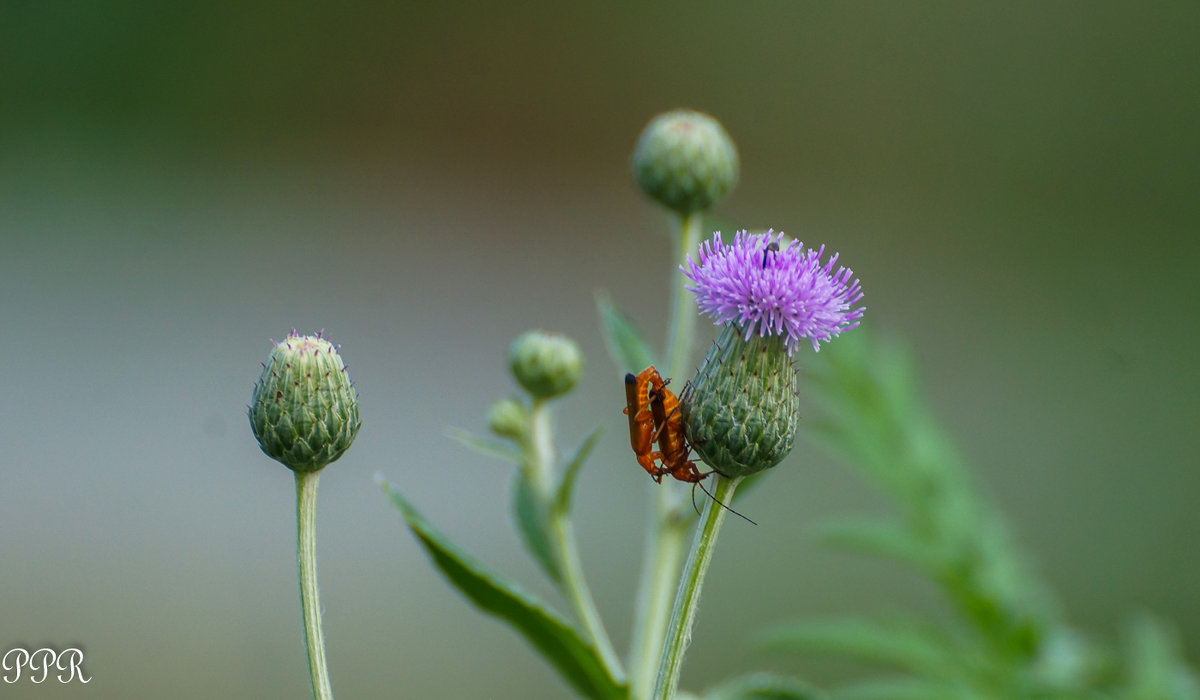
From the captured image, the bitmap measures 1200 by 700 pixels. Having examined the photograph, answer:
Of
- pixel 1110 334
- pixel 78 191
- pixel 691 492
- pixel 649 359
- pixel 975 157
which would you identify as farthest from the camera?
pixel 975 157

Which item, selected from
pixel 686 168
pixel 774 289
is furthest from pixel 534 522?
pixel 686 168

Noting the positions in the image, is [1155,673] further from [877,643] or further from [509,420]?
[509,420]

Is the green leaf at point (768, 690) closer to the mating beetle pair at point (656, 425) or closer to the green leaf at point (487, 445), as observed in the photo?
the mating beetle pair at point (656, 425)

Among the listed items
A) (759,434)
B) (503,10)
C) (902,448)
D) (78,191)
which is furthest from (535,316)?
(759,434)

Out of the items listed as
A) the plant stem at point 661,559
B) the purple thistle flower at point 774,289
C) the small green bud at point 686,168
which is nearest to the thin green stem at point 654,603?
the plant stem at point 661,559

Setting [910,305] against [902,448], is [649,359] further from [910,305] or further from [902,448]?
[910,305]
